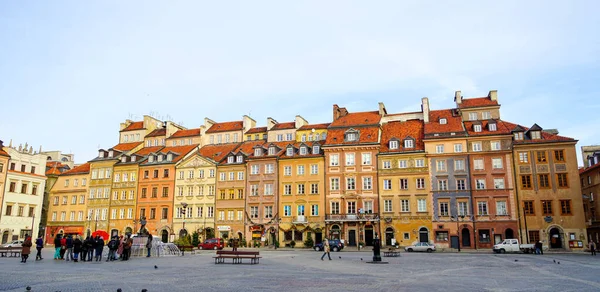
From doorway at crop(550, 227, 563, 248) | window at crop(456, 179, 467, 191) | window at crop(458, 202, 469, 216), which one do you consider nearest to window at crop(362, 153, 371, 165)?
window at crop(456, 179, 467, 191)

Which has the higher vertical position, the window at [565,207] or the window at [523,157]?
the window at [523,157]

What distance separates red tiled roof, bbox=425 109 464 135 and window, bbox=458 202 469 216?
8455 millimetres

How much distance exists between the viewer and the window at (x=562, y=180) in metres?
49.9

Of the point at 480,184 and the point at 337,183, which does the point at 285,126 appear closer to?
the point at 337,183

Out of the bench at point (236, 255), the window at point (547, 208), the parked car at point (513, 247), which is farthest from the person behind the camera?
the window at point (547, 208)

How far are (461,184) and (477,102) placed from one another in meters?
15.1

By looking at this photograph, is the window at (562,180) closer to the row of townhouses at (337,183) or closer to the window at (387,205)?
the row of townhouses at (337,183)

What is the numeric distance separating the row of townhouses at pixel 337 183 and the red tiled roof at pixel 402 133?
225 mm

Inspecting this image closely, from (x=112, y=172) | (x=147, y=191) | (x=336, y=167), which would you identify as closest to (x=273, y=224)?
(x=336, y=167)

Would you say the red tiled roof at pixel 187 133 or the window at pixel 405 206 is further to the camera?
the red tiled roof at pixel 187 133

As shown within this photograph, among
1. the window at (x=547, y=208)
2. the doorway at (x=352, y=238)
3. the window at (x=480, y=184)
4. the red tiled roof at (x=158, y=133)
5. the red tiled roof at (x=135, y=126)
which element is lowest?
the doorway at (x=352, y=238)

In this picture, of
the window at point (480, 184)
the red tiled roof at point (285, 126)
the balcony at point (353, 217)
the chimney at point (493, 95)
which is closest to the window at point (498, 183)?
the window at point (480, 184)

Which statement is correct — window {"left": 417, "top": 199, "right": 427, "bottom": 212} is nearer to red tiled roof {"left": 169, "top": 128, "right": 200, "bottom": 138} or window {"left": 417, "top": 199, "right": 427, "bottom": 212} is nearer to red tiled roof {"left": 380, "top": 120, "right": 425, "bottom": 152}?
red tiled roof {"left": 380, "top": 120, "right": 425, "bottom": 152}

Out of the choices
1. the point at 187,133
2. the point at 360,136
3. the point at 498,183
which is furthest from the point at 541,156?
the point at 187,133
